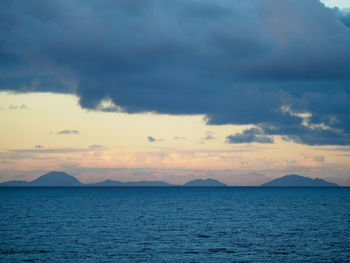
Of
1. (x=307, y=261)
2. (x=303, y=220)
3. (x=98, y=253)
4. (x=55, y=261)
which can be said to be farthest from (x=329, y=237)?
(x=55, y=261)

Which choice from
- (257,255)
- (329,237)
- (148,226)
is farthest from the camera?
(148,226)

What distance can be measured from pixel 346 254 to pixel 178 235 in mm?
24661

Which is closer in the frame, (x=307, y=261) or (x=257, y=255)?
(x=307, y=261)

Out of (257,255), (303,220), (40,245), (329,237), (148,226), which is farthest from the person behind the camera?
(303,220)

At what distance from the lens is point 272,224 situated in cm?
8000

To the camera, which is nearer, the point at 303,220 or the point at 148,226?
the point at 148,226

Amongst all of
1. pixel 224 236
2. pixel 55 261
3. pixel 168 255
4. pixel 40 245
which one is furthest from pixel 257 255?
pixel 40 245

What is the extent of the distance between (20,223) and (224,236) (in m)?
39.8

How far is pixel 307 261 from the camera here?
45.2 meters

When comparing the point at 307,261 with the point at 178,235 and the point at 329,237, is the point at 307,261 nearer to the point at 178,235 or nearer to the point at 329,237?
the point at 329,237

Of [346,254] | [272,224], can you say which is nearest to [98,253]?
[346,254]

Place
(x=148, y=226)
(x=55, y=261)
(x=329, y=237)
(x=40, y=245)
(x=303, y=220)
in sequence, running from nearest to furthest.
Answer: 1. (x=55, y=261)
2. (x=40, y=245)
3. (x=329, y=237)
4. (x=148, y=226)
5. (x=303, y=220)

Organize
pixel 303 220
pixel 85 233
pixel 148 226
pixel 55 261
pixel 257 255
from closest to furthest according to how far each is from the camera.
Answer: pixel 55 261 < pixel 257 255 < pixel 85 233 < pixel 148 226 < pixel 303 220

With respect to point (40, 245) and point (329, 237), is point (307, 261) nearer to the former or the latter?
point (329, 237)
